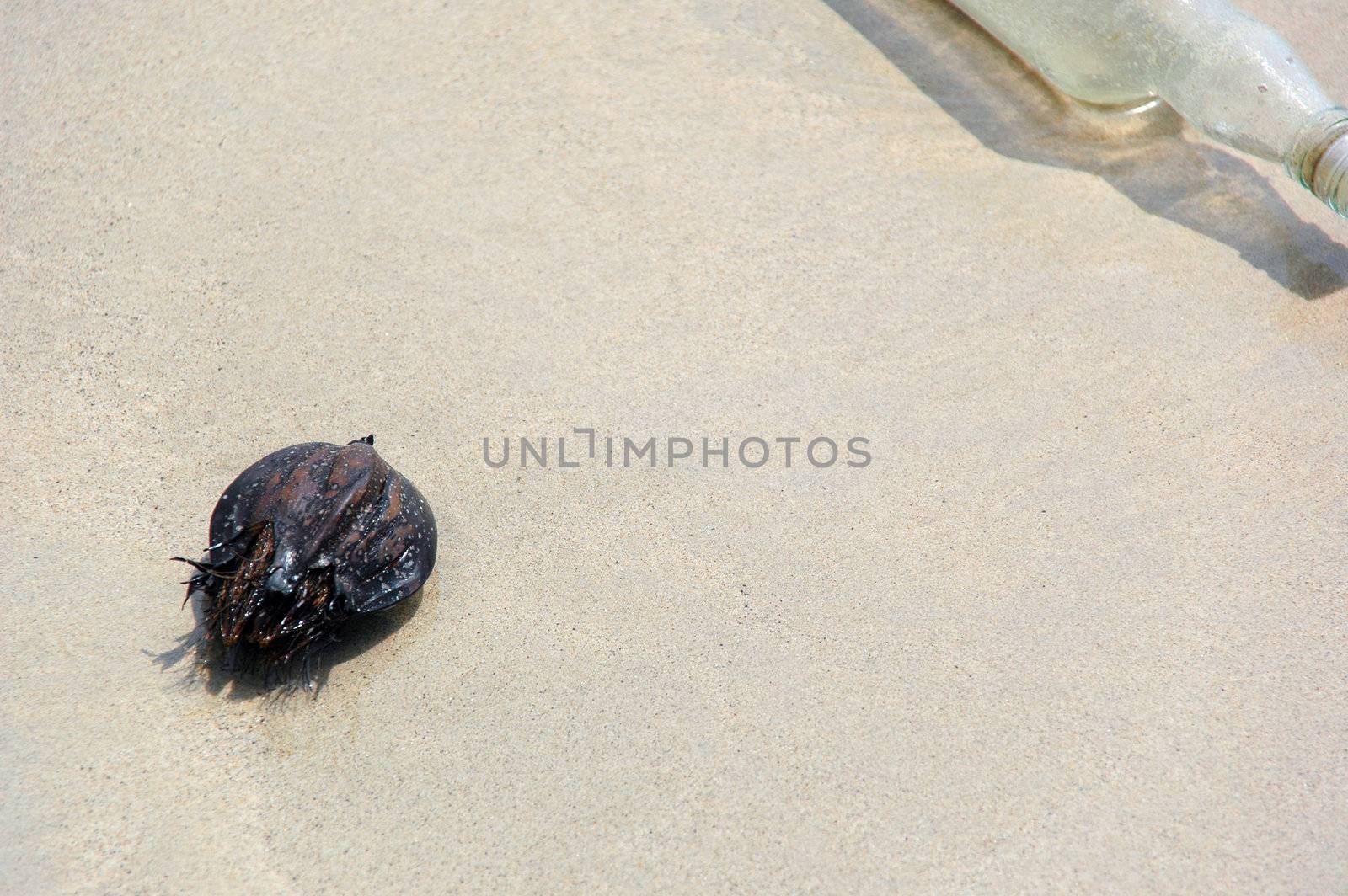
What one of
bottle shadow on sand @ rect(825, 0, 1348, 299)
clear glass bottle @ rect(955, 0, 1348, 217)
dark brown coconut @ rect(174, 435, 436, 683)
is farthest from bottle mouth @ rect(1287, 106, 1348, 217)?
dark brown coconut @ rect(174, 435, 436, 683)

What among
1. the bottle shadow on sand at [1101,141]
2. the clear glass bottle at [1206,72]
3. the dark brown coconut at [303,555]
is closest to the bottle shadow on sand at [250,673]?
the dark brown coconut at [303,555]

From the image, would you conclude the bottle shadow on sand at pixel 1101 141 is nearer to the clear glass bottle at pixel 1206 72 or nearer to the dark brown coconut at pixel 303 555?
the clear glass bottle at pixel 1206 72

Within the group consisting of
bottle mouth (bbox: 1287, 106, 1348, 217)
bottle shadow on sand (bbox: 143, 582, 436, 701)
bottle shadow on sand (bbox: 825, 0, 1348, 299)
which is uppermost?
bottle mouth (bbox: 1287, 106, 1348, 217)

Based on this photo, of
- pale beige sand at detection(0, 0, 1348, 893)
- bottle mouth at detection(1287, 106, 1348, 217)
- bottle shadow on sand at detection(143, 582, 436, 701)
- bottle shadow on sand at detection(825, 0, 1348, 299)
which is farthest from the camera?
bottle shadow on sand at detection(825, 0, 1348, 299)

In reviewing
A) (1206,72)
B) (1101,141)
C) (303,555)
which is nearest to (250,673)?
(303,555)

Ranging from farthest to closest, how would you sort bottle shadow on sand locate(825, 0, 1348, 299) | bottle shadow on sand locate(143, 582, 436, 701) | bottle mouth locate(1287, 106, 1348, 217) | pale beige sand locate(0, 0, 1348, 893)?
bottle shadow on sand locate(825, 0, 1348, 299) → bottle mouth locate(1287, 106, 1348, 217) → bottle shadow on sand locate(143, 582, 436, 701) → pale beige sand locate(0, 0, 1348, 893)

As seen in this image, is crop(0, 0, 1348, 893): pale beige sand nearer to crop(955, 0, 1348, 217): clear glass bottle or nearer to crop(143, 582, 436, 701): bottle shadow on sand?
crop(143, 582, 436, 701): bottle shadow on sand

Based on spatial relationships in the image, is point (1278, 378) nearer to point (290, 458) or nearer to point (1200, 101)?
point (1200, 101)
